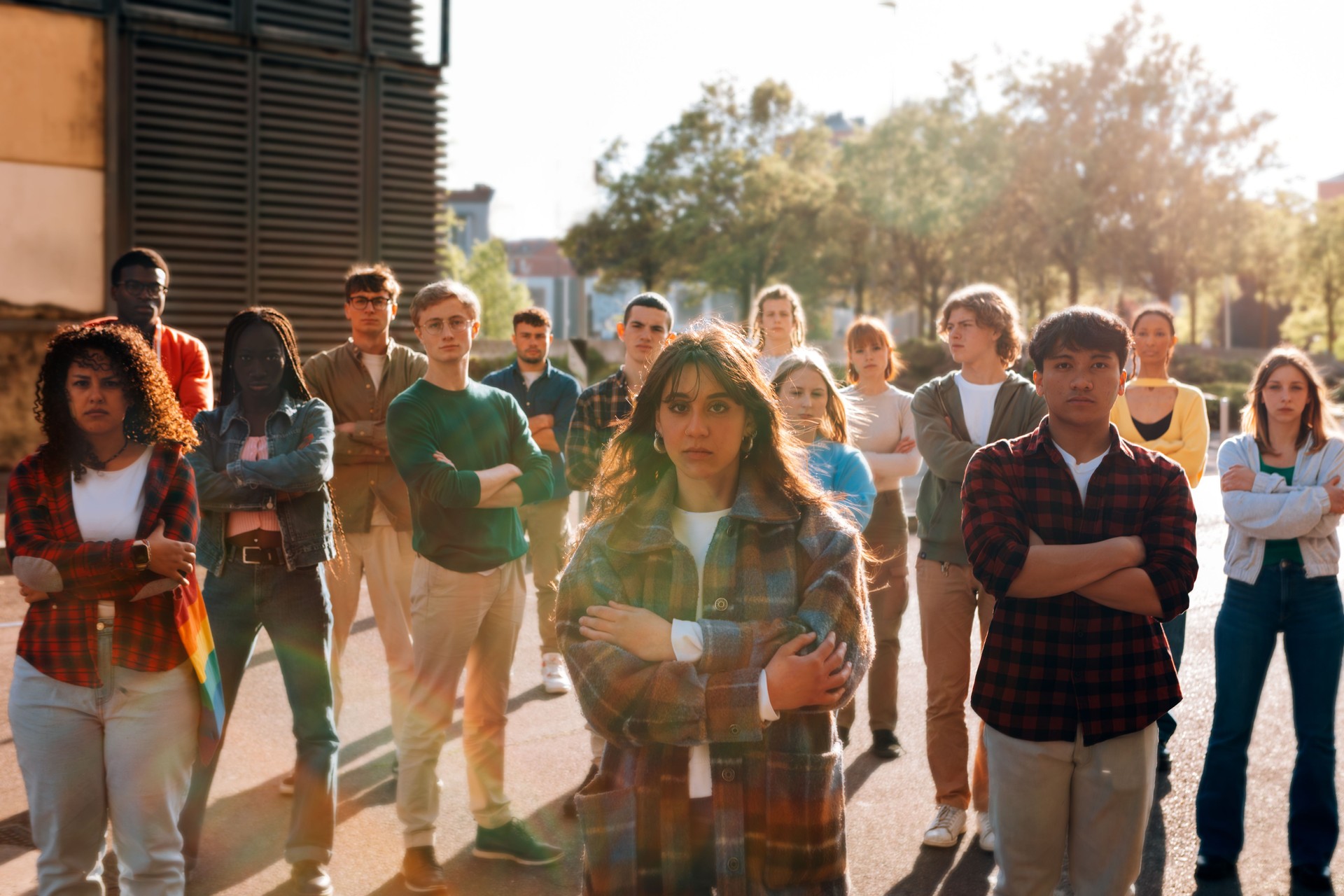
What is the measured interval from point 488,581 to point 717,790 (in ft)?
7.90

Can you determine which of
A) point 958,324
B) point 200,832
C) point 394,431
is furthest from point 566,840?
point 958,324

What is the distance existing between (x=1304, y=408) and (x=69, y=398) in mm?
4406

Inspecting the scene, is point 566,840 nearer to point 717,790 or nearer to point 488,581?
point 488,581

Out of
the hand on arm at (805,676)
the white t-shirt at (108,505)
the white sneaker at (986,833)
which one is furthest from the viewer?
the white sneaker at (986,833)

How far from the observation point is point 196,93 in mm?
14180

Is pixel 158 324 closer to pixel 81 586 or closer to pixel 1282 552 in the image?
pixel 81 586

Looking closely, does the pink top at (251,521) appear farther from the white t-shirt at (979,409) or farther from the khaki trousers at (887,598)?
the khaki trousers at (887,598)

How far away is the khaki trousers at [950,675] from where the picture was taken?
201 inches

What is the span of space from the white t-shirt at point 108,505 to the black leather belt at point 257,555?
858 mm

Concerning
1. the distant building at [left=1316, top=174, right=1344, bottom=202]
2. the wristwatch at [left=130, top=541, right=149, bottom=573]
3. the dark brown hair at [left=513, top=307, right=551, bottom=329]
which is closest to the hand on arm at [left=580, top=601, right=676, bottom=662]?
the wristwatch at [left=130, top=541, right=149, bottom=573]

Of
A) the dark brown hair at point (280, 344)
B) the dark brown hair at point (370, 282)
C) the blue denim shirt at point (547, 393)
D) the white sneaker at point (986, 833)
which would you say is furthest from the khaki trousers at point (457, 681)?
the blue denim shirt at point (547, 393)

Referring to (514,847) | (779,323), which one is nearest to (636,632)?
(514,847)

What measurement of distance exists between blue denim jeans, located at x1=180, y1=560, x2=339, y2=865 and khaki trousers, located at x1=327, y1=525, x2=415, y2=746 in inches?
45.1

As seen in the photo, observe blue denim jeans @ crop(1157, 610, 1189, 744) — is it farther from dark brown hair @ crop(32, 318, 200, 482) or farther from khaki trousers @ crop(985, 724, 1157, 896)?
dark brown hair @ crop(32, 318, 200, 482)
